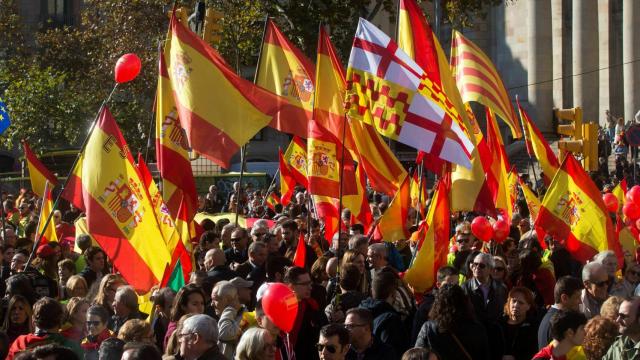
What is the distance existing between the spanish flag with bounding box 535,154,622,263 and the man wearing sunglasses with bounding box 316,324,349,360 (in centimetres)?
563

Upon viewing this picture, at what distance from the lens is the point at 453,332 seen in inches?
329

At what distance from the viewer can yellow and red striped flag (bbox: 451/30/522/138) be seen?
1577 cm

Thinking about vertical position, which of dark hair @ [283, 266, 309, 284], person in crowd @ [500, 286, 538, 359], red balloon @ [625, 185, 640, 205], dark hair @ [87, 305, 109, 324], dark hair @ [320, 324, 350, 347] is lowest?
person in crowd @ [500, 286, 538, 359]

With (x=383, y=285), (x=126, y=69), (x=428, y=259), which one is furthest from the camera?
(x=126, y=69)

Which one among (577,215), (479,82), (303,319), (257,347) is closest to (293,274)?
(303,319)

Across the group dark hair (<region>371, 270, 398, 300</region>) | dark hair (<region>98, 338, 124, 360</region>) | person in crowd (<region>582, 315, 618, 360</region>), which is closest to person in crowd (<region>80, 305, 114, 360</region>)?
dark hair (<region>98, 338, 124, 360</region>)

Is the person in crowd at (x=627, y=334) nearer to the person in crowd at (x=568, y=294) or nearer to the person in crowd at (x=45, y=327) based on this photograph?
the person in crowd at (x=568, y=294)

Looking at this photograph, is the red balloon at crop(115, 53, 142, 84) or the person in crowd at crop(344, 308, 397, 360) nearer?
the person in crowd at crop(344, 308, 397, 360)

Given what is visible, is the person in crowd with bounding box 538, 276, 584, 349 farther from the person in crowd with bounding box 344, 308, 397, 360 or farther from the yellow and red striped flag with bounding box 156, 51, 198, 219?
the yellow and red striped flag with bounding box 156, 51, 198, 219

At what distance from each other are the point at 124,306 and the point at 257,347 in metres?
2.25

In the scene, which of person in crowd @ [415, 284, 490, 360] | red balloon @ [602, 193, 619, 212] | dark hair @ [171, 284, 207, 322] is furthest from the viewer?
red balloon @ [602, 193, 619, 212]

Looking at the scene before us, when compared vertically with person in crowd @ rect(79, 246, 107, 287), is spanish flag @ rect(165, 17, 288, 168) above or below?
above

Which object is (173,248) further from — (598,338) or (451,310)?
(598,338)

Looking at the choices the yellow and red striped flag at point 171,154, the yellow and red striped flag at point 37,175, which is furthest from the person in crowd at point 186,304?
the yellow and red striped flag at point 37,175
